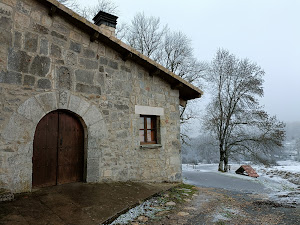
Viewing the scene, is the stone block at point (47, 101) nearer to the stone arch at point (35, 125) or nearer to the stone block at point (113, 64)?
the stone arch at point (35, 125)

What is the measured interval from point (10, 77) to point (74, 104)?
3.91 feet

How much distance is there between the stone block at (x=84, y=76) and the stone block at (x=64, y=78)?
0.60ft

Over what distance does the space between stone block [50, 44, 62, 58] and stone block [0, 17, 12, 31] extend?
736 millimetres

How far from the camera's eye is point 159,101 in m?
6.00

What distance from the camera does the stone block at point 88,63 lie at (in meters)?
4.58

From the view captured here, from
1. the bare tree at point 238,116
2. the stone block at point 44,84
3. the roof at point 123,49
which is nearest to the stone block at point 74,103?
the stone block at point 44,84

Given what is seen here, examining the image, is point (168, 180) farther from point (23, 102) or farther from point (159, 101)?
point (23, 102)

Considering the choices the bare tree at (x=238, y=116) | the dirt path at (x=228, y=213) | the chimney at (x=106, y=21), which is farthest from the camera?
the bare tree at (x=238, y=116)

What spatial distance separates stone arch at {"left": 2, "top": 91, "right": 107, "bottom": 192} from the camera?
3615mm

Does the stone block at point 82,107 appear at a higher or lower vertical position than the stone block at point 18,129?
higher

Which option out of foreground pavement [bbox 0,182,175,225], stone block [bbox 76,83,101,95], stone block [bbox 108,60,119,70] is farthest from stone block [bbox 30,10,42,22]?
foreground pavement [bbox 0,182,175,225]

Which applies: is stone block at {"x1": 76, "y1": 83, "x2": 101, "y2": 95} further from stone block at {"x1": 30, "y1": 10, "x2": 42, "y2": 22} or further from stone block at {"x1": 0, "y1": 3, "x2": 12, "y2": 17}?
stone block at {"x1": 0, "y1": 3, "x2": 12, "y2": 17}

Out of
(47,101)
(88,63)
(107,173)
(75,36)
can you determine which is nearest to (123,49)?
(88,63)

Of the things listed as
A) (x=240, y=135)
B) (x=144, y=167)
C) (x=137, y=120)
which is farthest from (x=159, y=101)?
(x=240, y=135)
